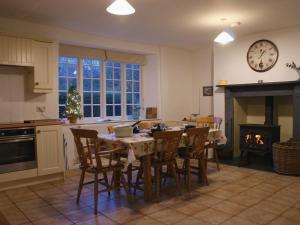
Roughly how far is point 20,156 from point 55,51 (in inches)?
68.1

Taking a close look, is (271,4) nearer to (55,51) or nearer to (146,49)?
(146,49)

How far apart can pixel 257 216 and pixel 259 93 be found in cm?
273

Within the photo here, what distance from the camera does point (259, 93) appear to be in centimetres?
493

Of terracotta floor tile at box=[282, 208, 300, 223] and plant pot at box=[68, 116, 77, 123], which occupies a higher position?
plant pot at box=[68, 116, 77, 123]

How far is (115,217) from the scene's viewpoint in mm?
2773

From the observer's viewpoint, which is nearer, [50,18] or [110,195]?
A: [110,195]

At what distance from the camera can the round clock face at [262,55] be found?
4855 millimetres

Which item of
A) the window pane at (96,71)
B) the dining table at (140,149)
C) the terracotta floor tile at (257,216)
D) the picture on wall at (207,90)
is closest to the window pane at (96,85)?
the window pane at (96,71)

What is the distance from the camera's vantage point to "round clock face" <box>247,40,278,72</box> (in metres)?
4.86

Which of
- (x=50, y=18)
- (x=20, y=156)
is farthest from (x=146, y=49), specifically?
(x=20, y=156)

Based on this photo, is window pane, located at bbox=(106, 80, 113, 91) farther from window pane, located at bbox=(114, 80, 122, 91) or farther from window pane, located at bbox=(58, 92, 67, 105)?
window pane, located at bbox=(58, 92, 67, 105)

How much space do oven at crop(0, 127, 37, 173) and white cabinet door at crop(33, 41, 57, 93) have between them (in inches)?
27.1

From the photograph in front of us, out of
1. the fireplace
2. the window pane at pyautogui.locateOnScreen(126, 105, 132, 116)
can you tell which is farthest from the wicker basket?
the window pane at pyautogui.locateOnScreen(126, 105, 132, 116)

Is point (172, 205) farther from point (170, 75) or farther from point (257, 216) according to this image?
point (170, 75)
